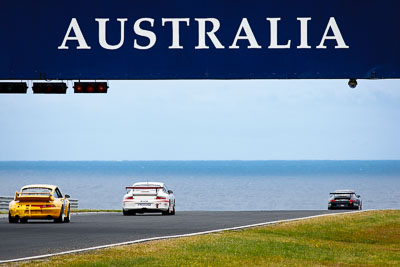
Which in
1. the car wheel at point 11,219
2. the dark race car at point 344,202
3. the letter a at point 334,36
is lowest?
the car wheel at point 11,219

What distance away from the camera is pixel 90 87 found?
79.6 ft

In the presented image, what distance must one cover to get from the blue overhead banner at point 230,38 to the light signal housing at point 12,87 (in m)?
1.48

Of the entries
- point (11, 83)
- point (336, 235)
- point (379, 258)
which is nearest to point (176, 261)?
point (379, 258)

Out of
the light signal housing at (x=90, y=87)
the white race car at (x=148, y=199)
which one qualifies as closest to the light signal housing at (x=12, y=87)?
the light signal housing at (x=90, y=87)

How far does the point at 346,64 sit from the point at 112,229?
29.5 feet

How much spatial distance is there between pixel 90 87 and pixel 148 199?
49.3 ft

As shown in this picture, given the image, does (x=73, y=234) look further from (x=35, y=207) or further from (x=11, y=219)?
(x=11, y=219)

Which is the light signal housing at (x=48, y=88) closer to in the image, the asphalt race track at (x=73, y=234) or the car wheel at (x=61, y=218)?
the asphalt race track at (x=73, y=234)

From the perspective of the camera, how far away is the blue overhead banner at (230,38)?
75.6 ft

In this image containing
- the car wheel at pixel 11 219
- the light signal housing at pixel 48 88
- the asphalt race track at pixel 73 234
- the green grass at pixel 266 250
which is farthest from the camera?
the car wheel at pixel 11 219

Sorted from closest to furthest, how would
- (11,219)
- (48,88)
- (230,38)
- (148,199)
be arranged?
1. (230,38)
2. (48,88)
3. (11,219)
4. (148,199)

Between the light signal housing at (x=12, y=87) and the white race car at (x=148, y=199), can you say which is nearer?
the light signal housing at (x=12, y=87)

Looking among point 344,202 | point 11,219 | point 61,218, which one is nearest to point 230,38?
point 61,218

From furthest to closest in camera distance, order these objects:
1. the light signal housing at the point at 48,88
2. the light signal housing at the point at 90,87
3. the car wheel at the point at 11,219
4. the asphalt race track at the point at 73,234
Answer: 1. the car wheel at the point at 11,219
2. the light signal housing at the point at 48,88
3. the light signal housing at the point at 90,87
4. the asphalt race track at the point at 73,234
